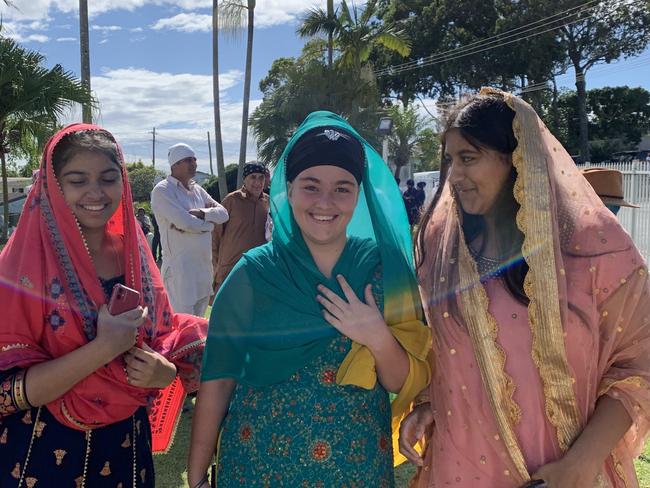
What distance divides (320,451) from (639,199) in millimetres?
8232

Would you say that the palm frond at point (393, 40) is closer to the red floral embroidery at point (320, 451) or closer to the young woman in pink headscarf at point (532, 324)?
the young woman in pink headscarf at point (532, 324)

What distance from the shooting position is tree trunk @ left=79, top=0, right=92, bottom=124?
9.03 meters

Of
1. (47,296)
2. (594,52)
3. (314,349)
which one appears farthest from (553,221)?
(594,52)

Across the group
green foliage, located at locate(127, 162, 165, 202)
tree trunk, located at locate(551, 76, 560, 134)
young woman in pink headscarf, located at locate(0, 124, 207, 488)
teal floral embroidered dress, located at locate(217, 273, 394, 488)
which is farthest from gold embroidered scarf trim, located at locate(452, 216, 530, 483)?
green foliage, located at locate(127, 162, 165, 202)

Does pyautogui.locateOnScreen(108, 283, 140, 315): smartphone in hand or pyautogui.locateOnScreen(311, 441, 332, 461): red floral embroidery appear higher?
pyautogui.locateOnScreen(108, 283, 140, 315): smartphone in hand

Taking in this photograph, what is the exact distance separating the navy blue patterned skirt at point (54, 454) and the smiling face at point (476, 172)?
124 centimetres

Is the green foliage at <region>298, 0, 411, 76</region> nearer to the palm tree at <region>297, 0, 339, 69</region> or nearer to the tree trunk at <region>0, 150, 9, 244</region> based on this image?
the palm tree at <region>297, 0, 339, 69</region>

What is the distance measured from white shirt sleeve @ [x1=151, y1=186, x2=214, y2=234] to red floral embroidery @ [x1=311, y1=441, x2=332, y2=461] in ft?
10.2

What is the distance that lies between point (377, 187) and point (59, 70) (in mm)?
9100

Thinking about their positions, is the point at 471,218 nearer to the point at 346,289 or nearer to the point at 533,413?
the point at 346,289

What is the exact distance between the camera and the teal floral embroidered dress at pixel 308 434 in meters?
1.57

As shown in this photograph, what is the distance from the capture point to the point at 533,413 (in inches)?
61.7

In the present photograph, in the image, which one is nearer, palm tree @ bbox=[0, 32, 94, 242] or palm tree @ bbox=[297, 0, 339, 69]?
palm tree @ bbox=[0, 32, 94, 242]

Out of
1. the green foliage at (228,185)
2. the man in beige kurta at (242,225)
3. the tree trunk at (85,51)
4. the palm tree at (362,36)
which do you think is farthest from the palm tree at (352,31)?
the man in beige kurta at (242,225)
